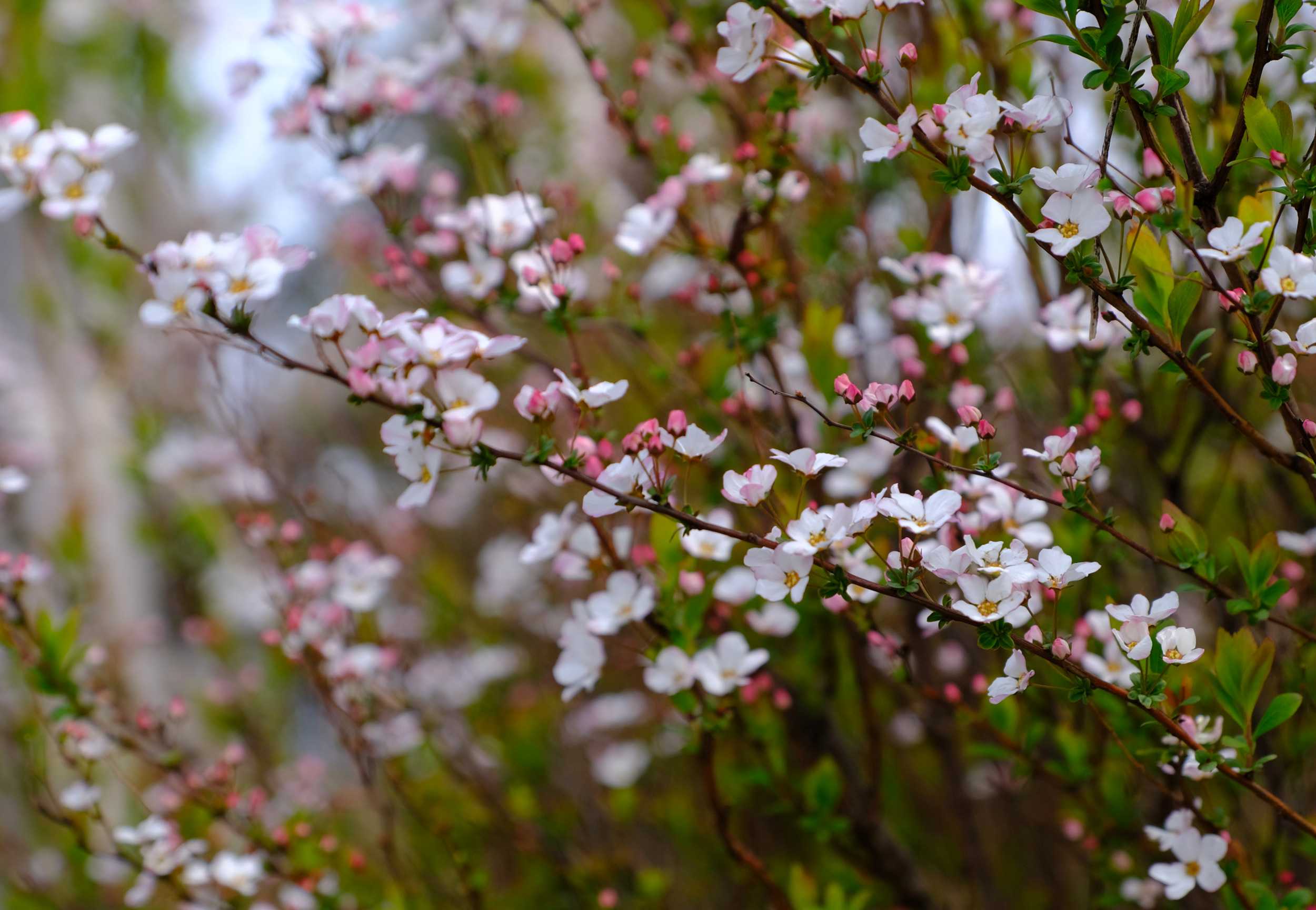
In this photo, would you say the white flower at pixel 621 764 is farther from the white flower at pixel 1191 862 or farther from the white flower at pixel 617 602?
the white flower at pixel 1191 862

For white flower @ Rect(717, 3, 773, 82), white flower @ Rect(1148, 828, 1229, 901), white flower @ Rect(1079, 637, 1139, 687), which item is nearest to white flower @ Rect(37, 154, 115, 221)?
white flower @ Rect(717, 3, 773, 82)

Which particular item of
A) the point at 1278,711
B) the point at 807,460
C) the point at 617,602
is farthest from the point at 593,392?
the point at 1278,711

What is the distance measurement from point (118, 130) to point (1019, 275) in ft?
6.09

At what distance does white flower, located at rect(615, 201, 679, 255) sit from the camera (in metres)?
1.51

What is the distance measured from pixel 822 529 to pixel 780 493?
513 mm

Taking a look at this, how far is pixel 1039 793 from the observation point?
89.1 inches

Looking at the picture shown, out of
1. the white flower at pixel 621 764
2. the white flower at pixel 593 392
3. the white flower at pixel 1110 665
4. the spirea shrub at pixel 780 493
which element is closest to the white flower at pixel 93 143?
the spirea shrub at pixel 780 493

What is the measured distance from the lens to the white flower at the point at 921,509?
91 centimetres

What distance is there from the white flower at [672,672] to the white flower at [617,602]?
0.21 feet

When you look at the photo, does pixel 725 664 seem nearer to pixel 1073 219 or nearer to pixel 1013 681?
pixel 1013 681

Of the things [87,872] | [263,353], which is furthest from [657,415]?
[87,872]

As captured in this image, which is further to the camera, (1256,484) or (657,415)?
(1256,484)

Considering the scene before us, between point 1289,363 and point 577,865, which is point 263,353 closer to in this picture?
point 1289,363

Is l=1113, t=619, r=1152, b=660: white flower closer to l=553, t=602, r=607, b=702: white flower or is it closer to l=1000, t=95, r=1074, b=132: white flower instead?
l=1000, t=95, r=1074, b=132: white flower
